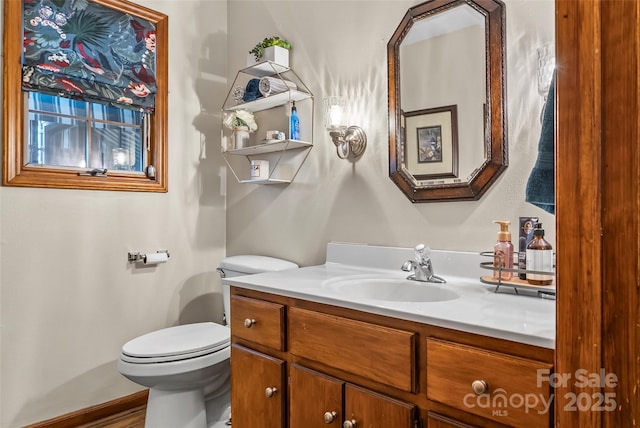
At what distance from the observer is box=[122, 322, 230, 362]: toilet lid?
165 centimetres

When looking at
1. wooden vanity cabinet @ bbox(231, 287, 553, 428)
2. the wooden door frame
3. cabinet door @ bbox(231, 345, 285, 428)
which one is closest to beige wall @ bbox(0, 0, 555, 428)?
wooden vanity cabinet @ bbox(231, 287, 553, 428)

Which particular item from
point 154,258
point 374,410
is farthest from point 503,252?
point 154,258

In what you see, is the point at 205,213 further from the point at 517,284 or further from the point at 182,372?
the point at 517,284

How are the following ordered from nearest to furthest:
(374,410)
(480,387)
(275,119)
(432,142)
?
(480,387), (374,410), (432,142), (275,119)

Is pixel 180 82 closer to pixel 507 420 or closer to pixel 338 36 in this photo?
pixel 338 36

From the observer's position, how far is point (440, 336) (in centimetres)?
94

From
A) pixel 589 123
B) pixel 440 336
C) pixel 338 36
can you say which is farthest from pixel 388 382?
pixel 338 36

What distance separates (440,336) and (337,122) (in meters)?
1.10

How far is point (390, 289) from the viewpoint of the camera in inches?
56.9

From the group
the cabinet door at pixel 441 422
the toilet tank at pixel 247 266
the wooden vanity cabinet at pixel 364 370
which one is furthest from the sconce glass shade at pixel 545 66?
the toilet tank at pixel 247 266

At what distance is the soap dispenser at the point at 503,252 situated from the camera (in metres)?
1.24

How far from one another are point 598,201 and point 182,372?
5.25 ft

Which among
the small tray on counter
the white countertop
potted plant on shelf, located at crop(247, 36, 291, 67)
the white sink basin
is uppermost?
potted plant on shelf, located at crop(247, 36, 291, 67)

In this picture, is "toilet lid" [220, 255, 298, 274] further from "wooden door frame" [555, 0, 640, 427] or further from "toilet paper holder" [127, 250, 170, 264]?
"wooden door frame" [555, 0, 640, 427]
